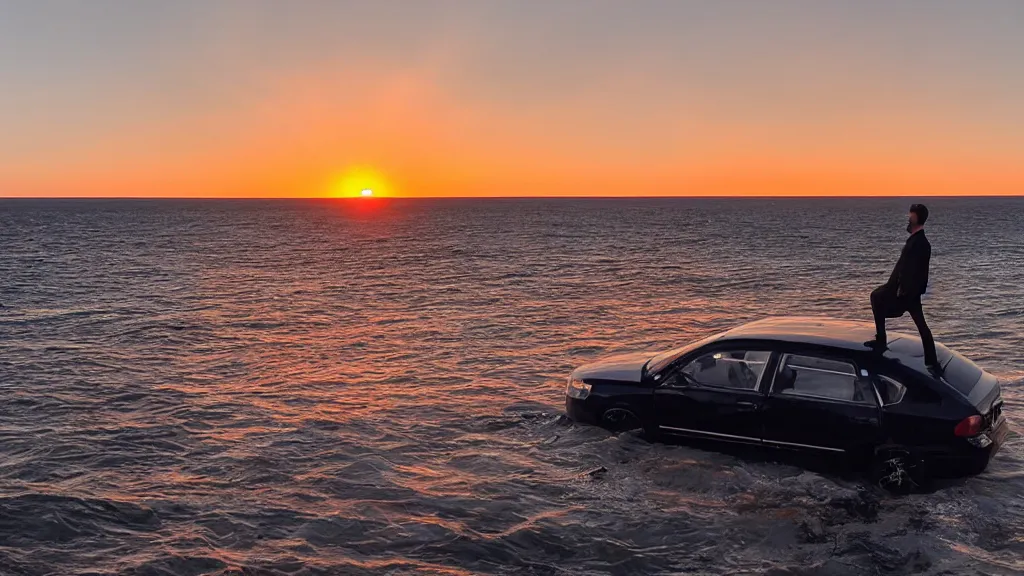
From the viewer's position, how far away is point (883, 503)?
727 cm

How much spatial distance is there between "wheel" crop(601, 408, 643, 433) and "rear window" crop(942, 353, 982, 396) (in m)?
3.08

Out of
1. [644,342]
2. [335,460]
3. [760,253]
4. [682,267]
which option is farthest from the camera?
[760,253]

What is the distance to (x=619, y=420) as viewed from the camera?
29.1ft

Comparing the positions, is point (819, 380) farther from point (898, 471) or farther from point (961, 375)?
point (961, 375)

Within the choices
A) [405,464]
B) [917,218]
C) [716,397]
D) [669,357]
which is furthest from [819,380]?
[405,464]

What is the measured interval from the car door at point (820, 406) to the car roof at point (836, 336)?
211 mm

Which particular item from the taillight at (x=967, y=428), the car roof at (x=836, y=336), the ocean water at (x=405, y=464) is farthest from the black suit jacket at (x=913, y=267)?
the ocean water at (x=405, y=464)

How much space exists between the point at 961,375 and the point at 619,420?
345 centimetres

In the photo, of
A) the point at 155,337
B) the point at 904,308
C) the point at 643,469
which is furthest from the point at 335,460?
the point at 155,337

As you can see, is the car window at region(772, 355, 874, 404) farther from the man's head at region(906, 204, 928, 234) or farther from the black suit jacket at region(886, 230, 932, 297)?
the man's head at region(906, 204, 928, 234)

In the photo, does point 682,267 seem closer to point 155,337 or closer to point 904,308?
point 155,337

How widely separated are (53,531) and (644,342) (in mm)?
11852

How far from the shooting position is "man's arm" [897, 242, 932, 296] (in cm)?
832

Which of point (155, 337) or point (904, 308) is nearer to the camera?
point (904, 308)
